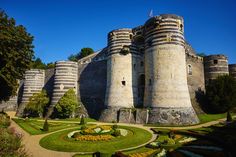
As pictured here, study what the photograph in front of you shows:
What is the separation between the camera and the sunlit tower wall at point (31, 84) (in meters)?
42.2

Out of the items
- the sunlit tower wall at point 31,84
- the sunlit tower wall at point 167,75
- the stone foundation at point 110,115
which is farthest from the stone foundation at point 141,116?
the sunlit tower wall at point 31,84

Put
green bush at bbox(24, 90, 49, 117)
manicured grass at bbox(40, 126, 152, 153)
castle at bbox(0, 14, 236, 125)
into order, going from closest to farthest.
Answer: manicured grass at bbox(40, 126, 152, 153), castle at bbox(0, 14, 236, 125), green bush at bbox(24, 90, 49, 117)

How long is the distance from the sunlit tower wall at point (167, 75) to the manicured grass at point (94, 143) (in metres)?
6.33

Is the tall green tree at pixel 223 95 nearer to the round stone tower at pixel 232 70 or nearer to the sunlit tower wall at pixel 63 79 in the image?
the round stone tower at pixel 232 70

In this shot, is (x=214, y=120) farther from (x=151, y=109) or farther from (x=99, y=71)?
(x=99, y=71)

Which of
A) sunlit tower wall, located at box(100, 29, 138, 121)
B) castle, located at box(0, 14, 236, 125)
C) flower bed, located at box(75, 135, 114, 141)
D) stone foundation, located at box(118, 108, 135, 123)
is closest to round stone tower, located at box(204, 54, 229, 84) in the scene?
castle, located at box(0, 14, 236, 125)

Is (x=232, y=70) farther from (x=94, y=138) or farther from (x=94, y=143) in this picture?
(x=94, y=143)

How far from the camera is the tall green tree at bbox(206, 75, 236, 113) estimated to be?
3000 centimetres

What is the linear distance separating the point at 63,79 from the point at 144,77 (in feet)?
52.5

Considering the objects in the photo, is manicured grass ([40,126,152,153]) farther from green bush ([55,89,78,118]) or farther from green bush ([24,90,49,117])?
green bush ([24,90,49,117])

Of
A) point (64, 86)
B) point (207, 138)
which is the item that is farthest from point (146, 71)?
point (64, 86)

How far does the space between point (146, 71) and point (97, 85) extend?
462 inches

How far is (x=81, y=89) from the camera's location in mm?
39062

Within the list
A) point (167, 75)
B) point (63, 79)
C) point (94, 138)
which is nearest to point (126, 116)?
point (167, 75)
